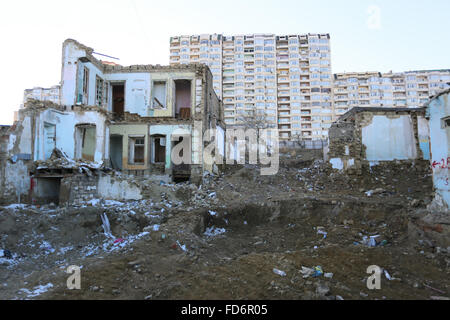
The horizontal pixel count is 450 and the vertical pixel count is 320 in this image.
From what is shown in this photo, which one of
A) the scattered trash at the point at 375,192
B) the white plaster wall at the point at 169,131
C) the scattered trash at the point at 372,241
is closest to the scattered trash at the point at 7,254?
the scattered trash at the point at 372,241

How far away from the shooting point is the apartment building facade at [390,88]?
5991cm

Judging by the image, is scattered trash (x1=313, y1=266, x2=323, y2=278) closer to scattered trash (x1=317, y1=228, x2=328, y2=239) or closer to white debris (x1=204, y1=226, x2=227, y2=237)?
scattered trash (x1=317, y1=228, x2=328, y2=239)

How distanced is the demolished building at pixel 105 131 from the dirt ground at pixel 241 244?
1.56 m

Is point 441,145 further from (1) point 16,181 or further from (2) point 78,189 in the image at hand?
(1) point 16,181

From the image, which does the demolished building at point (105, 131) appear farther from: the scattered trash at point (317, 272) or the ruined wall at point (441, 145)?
the ruined wall at point (441, 145)

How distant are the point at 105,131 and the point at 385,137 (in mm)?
14515

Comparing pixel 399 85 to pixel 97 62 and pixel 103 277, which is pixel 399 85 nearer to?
pixel 97 62

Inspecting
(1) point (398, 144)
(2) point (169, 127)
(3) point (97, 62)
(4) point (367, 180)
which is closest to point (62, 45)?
(3) point (97, 62)

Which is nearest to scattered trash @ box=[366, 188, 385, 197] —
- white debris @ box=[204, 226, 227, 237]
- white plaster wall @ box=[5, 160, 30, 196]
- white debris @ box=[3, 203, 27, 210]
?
white debris @ box=[204, 226, 227, 237]

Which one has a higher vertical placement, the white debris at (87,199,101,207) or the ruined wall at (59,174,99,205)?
the ruined wall at (59,174,99,205)

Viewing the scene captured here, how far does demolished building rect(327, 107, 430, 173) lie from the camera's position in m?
13.2

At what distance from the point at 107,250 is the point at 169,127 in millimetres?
9824

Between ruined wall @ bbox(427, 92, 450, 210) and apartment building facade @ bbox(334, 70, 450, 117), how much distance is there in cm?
5709

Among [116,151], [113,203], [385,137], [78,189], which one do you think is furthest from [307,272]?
[116,151]
